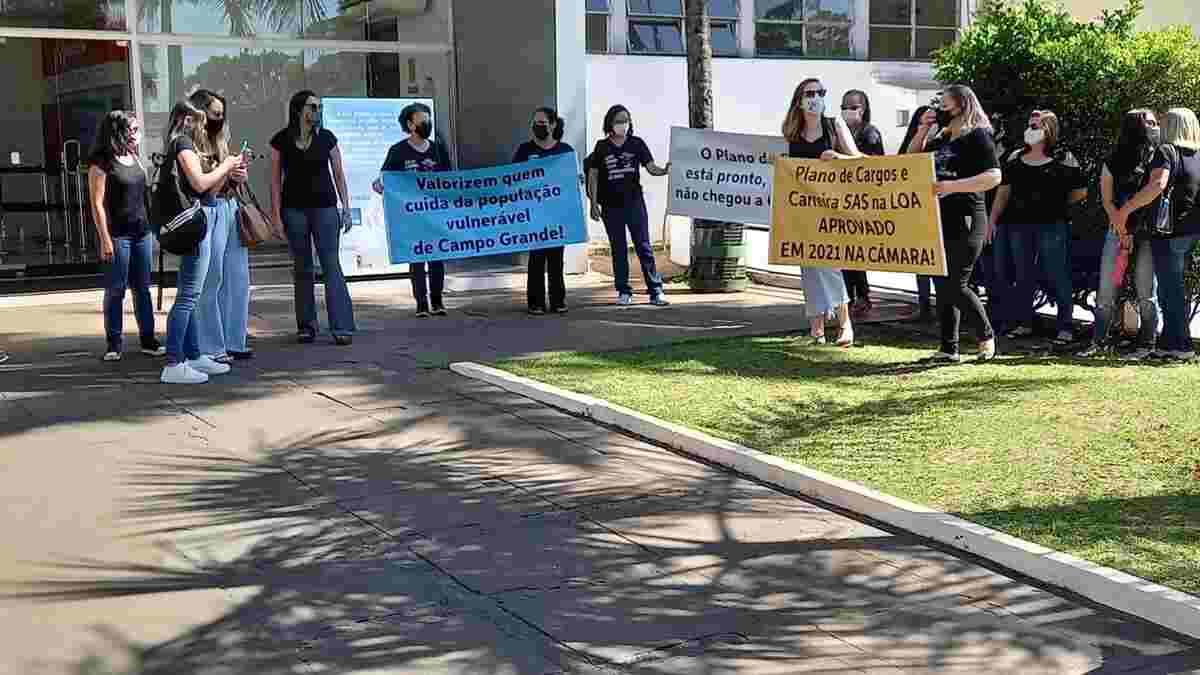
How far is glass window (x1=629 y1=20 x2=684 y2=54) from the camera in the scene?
2145cm

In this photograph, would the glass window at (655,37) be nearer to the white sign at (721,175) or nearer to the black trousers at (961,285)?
the white sign at (721,175)

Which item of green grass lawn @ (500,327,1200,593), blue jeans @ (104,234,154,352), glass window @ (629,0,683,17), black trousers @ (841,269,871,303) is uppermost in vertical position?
glass window @ (629,0,683,17)

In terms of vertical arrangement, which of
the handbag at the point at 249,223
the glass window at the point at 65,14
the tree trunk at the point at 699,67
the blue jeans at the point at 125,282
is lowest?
the blue jeans at the point at 125,282

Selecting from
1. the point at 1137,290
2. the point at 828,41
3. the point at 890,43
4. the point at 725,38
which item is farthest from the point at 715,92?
the point at 1137,290

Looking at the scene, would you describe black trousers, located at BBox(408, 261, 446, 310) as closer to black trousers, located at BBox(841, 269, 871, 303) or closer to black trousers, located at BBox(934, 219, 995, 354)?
black trousers, located at BBox(841, 269, 871, 303)

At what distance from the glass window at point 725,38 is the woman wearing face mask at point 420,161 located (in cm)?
1026

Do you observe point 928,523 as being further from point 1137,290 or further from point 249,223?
point 249,223

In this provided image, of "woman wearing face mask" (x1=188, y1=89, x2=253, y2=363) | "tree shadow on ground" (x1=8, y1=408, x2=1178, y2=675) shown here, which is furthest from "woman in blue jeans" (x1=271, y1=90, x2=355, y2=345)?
"tree shadow on ground" (x1=8, y1=408, x2=1178, y2=675)

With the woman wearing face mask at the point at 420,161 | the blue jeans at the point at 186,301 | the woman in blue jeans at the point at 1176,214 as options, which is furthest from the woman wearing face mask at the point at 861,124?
the blue jeans at the point at 186,301

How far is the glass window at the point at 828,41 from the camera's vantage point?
23.0m

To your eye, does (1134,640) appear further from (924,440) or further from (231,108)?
(231,108)

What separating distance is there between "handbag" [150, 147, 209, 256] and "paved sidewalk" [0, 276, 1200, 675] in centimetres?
95

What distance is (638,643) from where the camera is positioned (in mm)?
4879

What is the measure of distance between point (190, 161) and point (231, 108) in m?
7.02
